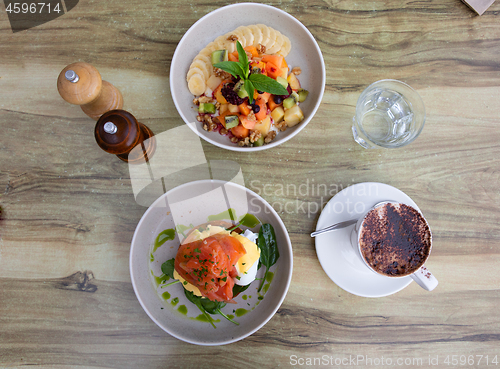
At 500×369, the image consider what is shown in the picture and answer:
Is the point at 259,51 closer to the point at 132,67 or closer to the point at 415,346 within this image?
the point at 132,67

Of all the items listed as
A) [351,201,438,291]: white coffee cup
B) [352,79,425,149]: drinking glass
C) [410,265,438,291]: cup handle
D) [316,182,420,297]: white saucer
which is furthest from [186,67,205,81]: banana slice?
[410,265,438,291]: cup handle

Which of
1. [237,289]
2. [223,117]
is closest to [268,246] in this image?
[237,289]

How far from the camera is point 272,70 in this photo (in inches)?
46.7

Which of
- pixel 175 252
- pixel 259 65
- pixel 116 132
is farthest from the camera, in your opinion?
pixel 175 252

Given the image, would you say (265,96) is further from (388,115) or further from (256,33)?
(388,115)

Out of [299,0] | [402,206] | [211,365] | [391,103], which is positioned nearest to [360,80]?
[391,103]

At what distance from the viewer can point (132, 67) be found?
1.31m

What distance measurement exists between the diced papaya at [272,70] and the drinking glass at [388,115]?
1.16 feet

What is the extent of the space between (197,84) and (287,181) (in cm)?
57

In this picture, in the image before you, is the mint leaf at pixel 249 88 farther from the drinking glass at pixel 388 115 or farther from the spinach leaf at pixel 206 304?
the spinach leaf at pixel 206 304

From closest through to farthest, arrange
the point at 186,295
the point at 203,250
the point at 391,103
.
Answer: the point at 203,250 < the point at 186,295 < the point at 391,103

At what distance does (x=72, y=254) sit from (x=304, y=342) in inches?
43.1

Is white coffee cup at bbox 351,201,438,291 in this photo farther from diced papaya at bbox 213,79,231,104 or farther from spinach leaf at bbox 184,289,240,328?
diced papaya at bbox 213,79,231,104

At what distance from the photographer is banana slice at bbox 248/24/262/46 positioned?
125 cm
